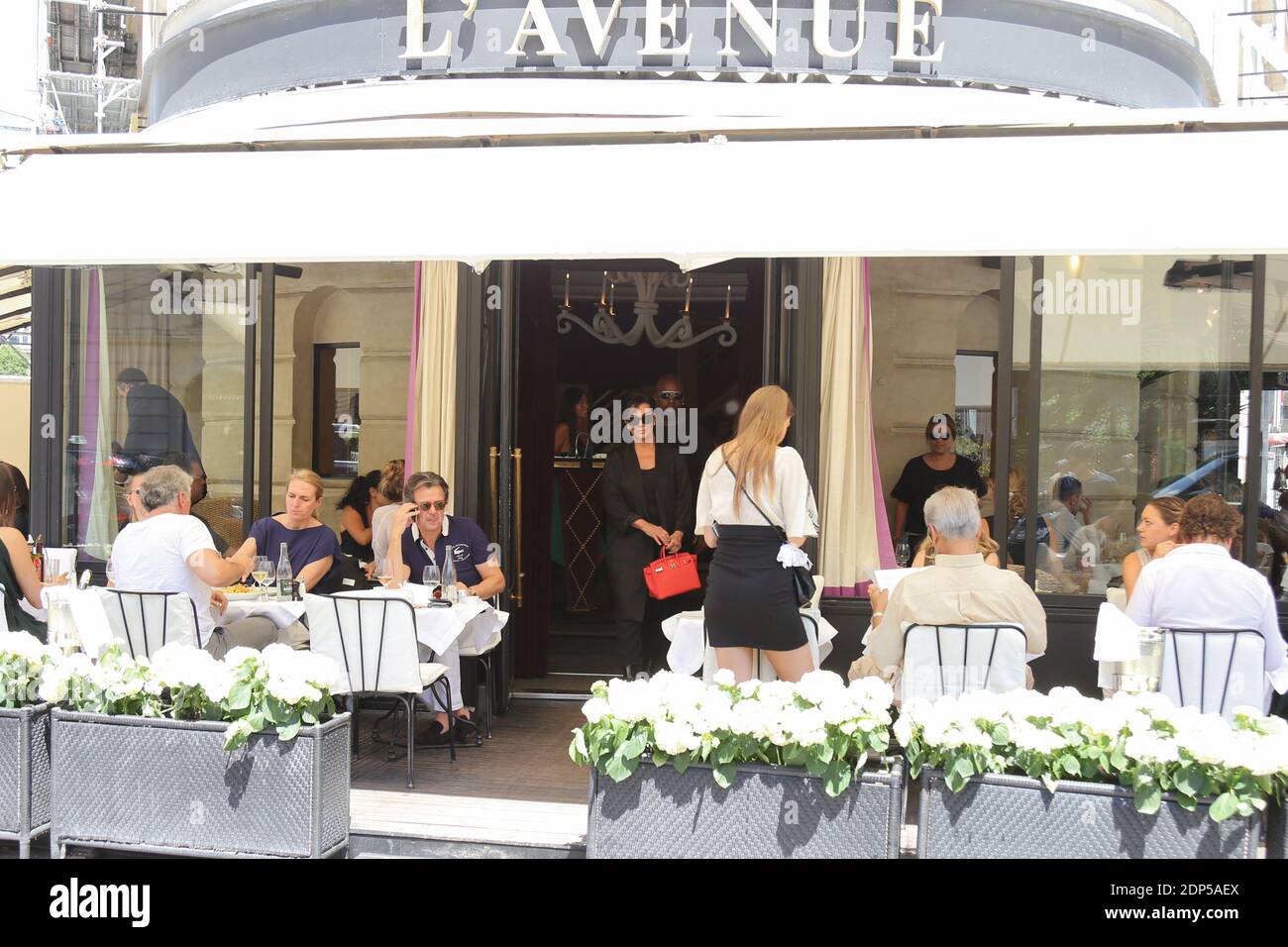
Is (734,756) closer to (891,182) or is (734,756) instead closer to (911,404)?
(891,182)

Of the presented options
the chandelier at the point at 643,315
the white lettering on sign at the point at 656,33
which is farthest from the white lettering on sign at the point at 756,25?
the chandelier at the point at 643,315

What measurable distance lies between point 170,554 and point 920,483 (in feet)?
15.2

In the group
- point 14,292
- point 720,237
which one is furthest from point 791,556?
point 14,292

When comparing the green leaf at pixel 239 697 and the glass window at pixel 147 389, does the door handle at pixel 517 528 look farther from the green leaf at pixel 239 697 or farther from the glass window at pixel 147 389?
the green leaf at pixel 239 697

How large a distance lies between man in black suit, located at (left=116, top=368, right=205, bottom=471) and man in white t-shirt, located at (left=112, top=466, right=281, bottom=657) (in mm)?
2347

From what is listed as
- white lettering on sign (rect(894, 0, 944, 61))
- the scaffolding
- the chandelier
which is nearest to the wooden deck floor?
white lettering on sign (rect(894, 0, 944, 61))

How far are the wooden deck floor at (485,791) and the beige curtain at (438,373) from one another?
157cm

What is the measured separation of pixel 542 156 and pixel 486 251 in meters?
0.84

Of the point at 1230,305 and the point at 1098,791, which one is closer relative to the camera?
the point at 1098,791

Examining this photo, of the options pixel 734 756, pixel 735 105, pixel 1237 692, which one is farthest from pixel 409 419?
pixel 1237 692

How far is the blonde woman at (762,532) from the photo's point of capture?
4633 mm

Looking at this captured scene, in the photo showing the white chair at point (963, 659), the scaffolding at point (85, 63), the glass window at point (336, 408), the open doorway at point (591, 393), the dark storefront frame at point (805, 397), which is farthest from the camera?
the scaffolding at point (85, 63)

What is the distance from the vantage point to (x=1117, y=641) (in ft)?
13.4

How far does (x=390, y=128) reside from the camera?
5465mm
